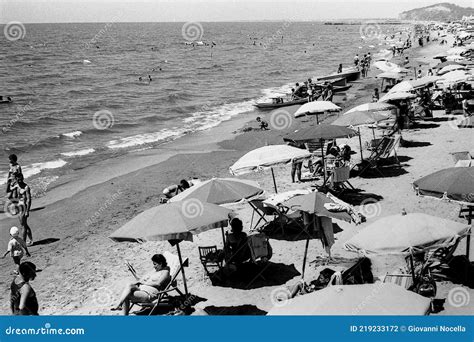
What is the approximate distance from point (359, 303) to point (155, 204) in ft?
39.5

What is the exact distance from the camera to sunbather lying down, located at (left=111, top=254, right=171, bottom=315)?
802cm

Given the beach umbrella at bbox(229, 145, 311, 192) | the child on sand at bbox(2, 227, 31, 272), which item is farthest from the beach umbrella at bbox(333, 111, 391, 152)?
the child on sand at bbox(2, 227, 31, 272)

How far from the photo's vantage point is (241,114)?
119 feet

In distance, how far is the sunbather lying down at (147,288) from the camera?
26.3 ft

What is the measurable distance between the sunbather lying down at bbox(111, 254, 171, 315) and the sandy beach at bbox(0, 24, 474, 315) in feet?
2.92

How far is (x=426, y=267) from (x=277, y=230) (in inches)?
168

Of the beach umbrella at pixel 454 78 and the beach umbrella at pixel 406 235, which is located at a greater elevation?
the beach umbrella at pixel 454 78

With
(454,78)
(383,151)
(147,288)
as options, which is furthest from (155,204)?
(454,78)

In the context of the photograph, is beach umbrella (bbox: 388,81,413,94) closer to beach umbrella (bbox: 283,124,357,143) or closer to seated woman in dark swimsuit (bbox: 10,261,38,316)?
beach umbrella (bbox: 283,124,357,143)

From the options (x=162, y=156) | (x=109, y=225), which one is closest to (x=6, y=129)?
(x=162, y=156)

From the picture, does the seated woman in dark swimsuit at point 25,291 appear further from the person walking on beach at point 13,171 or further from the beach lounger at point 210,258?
the person walking on beach at point 13,171

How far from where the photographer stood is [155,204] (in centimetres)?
1650

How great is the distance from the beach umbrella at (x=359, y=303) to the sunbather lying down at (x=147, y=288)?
331 centimetres

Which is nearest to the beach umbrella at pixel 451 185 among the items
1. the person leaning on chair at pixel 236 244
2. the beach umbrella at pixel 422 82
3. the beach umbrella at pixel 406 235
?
the beach umbrella at pixel 406 235
